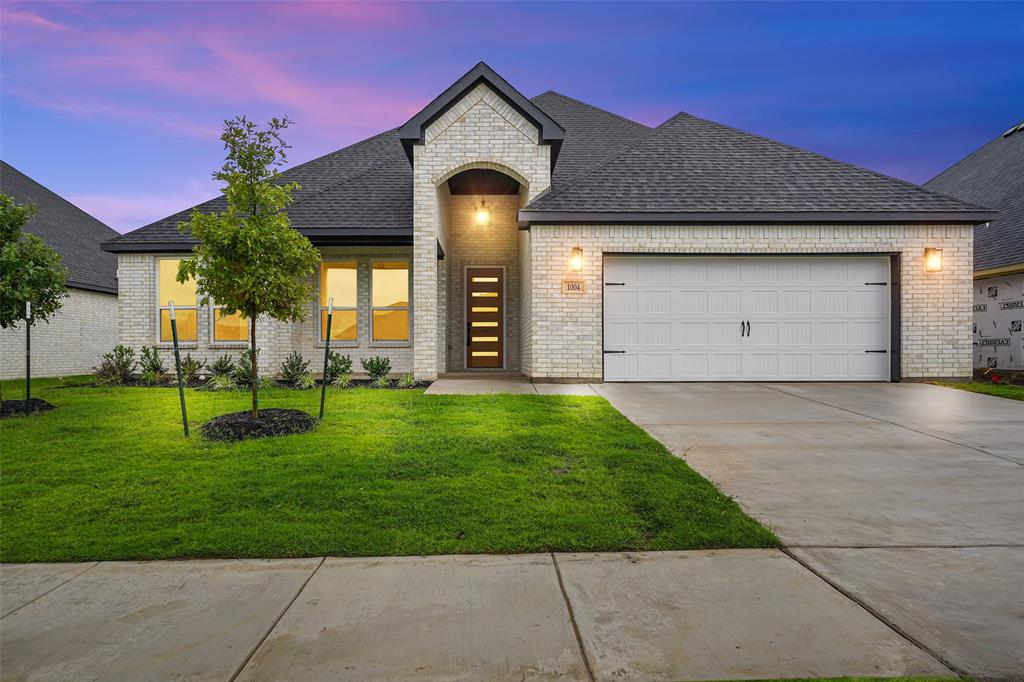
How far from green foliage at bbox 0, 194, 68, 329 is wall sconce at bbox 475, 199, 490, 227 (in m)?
8.75

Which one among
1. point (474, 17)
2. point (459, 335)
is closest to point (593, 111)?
point (474, 17)

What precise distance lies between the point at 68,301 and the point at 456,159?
13495 millimetres

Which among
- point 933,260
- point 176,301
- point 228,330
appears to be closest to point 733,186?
point 933,260

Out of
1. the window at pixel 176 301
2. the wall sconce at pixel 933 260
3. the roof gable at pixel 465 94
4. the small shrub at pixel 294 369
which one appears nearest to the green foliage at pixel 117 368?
the window at pixel 176 301

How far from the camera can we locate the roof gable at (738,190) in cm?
1121

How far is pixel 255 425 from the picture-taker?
657 centimetres

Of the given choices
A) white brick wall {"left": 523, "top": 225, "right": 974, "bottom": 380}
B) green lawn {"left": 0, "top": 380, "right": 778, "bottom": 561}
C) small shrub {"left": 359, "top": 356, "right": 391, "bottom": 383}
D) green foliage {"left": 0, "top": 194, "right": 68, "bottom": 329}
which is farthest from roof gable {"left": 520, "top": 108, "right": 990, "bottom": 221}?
green foliage {"left": 0, "top": 194, "right": 68, "bottom": 329}

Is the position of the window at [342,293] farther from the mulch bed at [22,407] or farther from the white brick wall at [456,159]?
the mulch bed at [22,407]

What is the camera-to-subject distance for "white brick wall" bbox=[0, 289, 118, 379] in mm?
15209

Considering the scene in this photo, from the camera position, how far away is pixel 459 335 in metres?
14.5

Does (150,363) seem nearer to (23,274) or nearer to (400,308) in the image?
(23,274)

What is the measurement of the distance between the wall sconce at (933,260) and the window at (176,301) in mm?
16682

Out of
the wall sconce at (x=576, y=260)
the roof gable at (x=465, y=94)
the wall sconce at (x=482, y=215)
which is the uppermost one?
the roof gable at (x=465, y=94)

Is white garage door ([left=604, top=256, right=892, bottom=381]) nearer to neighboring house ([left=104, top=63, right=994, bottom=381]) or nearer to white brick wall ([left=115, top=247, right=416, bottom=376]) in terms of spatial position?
neighboring house ([left=104, top=63, right=994, bottom=381])
